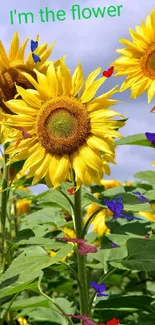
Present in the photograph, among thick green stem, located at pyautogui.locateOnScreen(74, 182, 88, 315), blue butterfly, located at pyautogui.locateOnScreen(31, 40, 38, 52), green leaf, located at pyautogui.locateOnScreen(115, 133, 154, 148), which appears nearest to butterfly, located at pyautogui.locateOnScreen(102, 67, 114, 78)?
green leaf, located at pyautogui.locateOnScreen(115, 133, 154, 148)

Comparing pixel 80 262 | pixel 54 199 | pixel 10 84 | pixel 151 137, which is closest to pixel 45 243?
pixel 80 262

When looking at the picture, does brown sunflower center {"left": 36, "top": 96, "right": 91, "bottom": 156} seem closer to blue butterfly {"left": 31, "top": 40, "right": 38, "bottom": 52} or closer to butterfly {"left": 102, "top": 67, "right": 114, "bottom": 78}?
butterfly {"left": 102, "top": 67, "right": 114, "bottom": 78}

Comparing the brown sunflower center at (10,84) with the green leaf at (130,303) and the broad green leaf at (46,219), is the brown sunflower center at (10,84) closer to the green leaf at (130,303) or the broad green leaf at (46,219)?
the broad green leaf at (46,219)

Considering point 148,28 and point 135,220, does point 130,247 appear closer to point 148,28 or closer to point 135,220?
point 135,220

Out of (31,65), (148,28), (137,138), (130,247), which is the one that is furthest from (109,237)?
(148,28)

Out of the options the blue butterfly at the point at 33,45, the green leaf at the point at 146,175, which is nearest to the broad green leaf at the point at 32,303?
the green leaf at the point at 146,175

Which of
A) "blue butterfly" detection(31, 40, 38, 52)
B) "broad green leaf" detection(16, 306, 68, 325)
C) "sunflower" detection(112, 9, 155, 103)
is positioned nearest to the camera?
"blue butterfly" detection(31, 40, 38, 52)

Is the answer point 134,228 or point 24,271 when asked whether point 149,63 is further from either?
point 24,271
